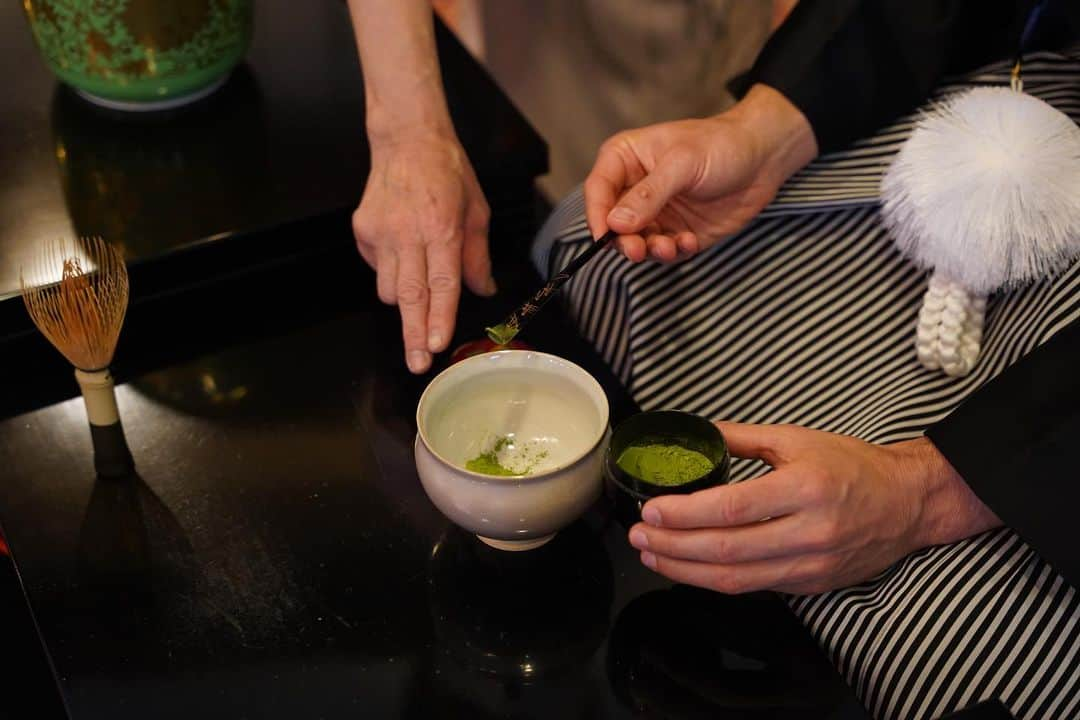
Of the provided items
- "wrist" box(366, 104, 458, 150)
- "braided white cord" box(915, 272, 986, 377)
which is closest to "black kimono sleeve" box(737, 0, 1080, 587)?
"braided white cord" box(915, 272, 986, 377)

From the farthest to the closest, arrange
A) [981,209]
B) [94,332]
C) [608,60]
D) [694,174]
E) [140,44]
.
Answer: [608,60], [140,44], [694,174], [981,209], [94,332]

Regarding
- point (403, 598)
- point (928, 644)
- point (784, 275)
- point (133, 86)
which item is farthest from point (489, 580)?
point (133, 86)

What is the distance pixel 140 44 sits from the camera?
4.94 ft

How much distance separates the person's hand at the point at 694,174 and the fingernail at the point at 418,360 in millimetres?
227

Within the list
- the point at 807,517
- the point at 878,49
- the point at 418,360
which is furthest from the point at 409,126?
the point at 807,517

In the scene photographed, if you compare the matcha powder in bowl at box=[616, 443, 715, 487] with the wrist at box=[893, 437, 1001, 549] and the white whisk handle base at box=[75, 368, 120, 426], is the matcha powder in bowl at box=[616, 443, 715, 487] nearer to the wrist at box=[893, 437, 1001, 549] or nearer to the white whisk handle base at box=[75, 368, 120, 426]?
the wrist at box=[893, 437, 1001, 549]

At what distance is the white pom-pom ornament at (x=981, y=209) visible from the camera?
3.89 feet

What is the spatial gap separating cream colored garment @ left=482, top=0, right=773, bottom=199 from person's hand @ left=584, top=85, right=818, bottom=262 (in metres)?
0.54

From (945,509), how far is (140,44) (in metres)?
1.12

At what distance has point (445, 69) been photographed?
5.63 ft

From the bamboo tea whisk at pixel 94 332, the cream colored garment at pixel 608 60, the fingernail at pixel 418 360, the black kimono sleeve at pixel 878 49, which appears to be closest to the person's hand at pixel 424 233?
the fingernail at pixel 418 360

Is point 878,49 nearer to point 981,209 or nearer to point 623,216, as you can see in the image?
point 981,209

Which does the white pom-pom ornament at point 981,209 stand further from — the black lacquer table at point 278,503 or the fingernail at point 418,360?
the fingernail at point 418,360

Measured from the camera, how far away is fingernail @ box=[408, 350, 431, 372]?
125 centimetres
